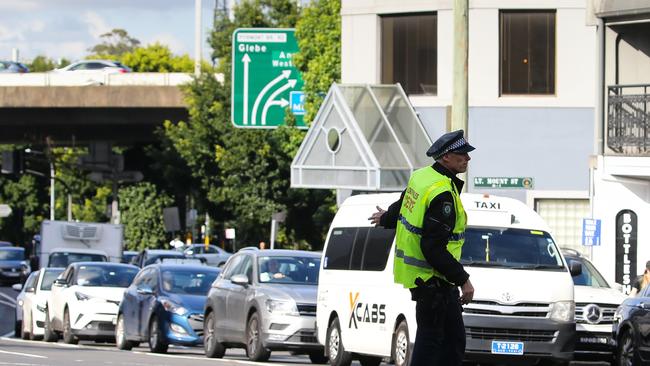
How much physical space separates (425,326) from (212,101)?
163ft

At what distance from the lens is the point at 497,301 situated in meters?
18.5

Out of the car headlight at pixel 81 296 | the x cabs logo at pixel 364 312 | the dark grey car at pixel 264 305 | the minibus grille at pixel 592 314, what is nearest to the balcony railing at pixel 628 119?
the minibus grille at pixel 592 314

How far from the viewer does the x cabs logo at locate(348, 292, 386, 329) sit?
19281mm

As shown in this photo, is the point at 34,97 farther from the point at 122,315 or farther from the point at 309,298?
the point at 309,298

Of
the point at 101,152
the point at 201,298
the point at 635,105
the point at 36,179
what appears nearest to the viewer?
the point at 201,298

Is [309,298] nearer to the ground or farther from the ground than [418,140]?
nearer to the ground

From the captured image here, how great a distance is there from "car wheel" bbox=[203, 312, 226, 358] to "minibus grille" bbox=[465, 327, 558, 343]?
19.9 ft

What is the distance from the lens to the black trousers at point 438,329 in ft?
33.9

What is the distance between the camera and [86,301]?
28562 mm

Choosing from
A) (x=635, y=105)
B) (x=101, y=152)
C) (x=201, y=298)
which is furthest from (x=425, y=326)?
(x=101, y=152)

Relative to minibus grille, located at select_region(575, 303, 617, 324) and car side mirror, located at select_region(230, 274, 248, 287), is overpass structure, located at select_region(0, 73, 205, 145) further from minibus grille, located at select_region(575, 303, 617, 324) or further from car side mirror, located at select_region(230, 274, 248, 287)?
minibus grille, located at select_region(575, 303, 617, 324)

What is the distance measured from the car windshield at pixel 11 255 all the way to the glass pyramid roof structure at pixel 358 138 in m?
28.5

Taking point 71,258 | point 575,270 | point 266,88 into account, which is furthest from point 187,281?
point 71,258

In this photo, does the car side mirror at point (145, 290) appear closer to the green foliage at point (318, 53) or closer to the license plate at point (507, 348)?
the license plate at point (507, 348)
